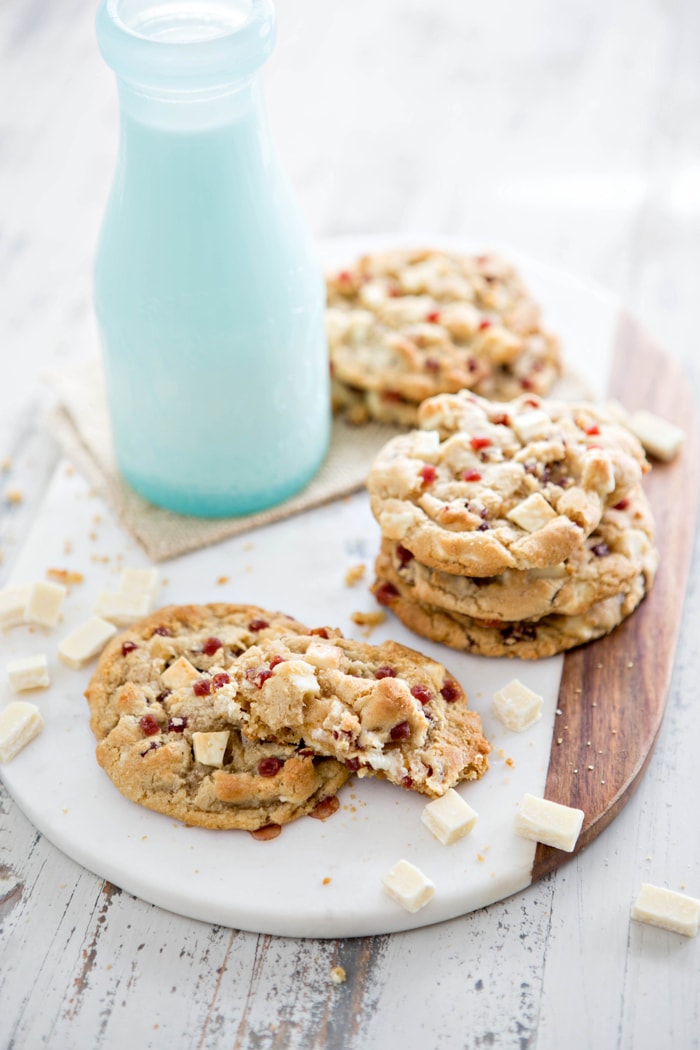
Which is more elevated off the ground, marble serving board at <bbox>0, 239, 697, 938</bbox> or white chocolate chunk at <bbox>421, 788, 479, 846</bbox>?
white chocolate chunk at <bbox>421, 788, 479, 846</bbox>

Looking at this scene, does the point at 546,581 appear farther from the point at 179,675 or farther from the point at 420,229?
the point at 420,229

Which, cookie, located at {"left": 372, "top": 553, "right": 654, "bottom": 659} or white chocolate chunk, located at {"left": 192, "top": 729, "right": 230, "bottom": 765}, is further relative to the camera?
cookie, located at {"left": 372, "top": 553, "right": 654, "bottom": 659}

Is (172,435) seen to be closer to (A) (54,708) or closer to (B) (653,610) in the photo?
(A) (54,708)

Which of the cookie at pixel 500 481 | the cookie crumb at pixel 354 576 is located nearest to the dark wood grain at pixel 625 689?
the cookie at pixel 500 481

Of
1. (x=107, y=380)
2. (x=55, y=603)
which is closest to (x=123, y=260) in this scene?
(x=107, y=380)

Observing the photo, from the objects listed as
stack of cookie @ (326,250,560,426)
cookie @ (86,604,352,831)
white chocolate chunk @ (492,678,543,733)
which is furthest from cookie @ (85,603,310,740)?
stack of cookie @ (326,250,560,426)

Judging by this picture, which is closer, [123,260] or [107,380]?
[123,260]

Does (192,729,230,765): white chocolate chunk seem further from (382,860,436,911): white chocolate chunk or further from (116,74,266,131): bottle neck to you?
(116,74,266,131): bottle neck
